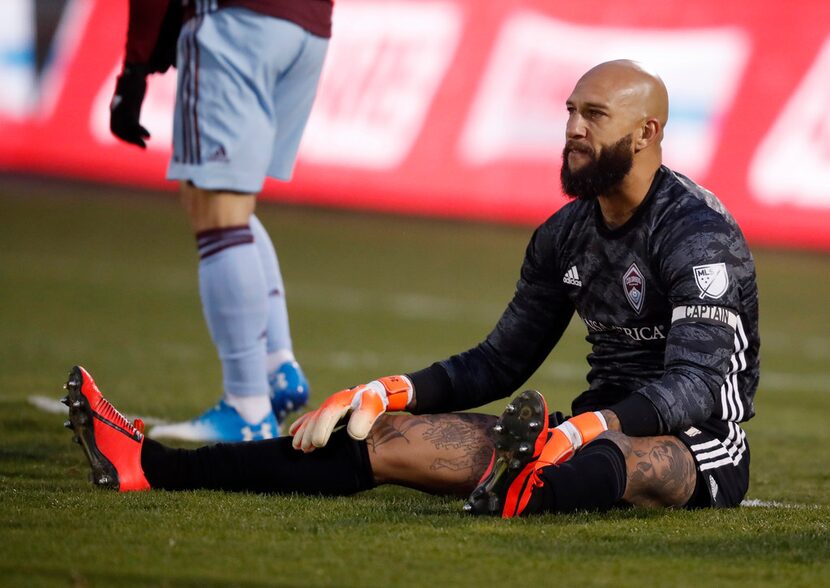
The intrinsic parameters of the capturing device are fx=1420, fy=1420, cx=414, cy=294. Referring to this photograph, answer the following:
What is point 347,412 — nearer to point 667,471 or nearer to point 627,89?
point 667,471

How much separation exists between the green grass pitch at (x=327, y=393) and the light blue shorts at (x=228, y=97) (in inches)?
37.0

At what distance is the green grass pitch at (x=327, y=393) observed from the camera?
2.74 meters

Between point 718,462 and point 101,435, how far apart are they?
4.97 feet

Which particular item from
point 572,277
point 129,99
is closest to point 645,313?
point 572,277

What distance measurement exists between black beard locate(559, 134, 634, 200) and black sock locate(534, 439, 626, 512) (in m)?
0.66

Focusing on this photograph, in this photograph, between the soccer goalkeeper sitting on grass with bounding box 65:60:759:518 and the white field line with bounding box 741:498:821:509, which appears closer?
the soccer goalkeeper sitting on grass with bounding box 65:60:759:518

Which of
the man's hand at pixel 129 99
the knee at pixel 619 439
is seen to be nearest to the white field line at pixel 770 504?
the knee at pixel 619 439

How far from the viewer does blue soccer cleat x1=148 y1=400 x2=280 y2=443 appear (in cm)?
420

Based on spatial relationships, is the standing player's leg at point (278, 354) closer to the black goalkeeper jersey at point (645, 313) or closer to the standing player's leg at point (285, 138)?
the standing player's leg at point (285, 138)

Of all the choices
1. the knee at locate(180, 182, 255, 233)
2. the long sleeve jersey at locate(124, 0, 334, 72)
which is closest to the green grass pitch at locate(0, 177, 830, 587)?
the knee at locate(180, 182, 255, 233)

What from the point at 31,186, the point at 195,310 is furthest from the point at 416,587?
the point at 31,186

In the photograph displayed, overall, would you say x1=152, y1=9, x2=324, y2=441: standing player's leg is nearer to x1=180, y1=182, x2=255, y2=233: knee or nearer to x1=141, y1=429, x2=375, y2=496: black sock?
x1=180, y1=182, x2=255, y2=233: knee

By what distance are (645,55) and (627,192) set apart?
8567 millimetres

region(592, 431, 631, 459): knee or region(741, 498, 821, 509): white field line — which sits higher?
region(592, 431, 631, 459): knee
